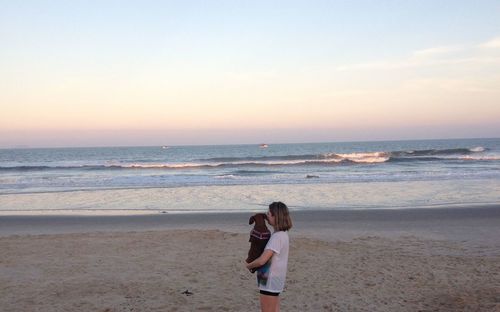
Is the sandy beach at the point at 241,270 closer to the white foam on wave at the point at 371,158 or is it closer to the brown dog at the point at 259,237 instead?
the brown dog at the point at 259,237

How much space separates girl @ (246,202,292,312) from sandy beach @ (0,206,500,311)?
2.02 meters

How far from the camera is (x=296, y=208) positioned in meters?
16.6

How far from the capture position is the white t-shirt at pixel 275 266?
166 inches

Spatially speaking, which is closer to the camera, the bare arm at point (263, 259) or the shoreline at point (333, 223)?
the bare arm at point (263, 259)

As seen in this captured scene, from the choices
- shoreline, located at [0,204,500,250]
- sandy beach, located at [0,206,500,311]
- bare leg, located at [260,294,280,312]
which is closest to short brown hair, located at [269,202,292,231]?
bare leg, located at [260,294,280,312]

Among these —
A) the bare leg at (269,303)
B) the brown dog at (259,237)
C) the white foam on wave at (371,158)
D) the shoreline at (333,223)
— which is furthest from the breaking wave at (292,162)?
the brown dog at (259,237)

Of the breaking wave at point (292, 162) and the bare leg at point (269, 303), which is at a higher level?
the bare leg at point (269, 303)

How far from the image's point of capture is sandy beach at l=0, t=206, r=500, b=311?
6.48 meters

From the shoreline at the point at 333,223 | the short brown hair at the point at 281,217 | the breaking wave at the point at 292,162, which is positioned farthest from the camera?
the breaking wave at the point at 292,162

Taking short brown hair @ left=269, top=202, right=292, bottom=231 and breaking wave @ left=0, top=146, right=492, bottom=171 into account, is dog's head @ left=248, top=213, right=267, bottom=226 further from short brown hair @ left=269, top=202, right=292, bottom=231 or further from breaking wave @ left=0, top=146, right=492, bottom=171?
breaking wave @ left=0, top=146, right=492, bottom=171

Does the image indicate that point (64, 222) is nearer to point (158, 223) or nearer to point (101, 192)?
point (158, 223)

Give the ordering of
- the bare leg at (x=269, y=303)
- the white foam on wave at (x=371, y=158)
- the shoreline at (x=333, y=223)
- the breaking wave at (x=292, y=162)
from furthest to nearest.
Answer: the white foam on wave at (x=371, y=158), the breaking wave at (x=292, y=162), the shoreline at (x=333, y=223), the bare leg at (x=269, y=303)

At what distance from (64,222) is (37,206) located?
470 cm

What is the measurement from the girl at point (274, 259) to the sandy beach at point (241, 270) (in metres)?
2.02
